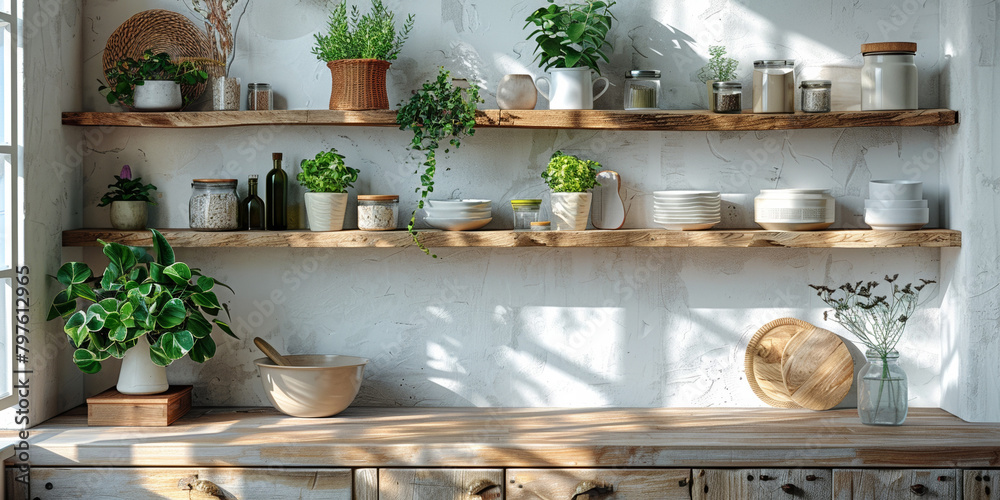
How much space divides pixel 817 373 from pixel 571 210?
99cm

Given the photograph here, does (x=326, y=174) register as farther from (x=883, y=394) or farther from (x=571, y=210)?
(x=883, y=394)

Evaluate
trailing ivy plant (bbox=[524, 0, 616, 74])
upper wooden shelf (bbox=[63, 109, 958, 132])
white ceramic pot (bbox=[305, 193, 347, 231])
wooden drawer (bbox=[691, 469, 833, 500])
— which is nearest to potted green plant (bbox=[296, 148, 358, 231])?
white ceramic pot (bbox=[305, 193, 347, 231])

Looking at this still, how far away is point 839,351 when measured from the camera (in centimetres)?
259

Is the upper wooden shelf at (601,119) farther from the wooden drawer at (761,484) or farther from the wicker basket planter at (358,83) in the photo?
the wooden drawer at (761,484)

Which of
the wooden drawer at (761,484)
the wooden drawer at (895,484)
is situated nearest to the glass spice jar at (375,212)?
the wooden drawer at (761,484)

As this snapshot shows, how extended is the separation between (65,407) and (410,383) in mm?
1158

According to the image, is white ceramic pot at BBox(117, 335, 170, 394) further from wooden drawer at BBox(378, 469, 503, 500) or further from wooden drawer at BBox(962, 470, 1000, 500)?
wooden drawer at BBox(962, 470, 1000, 500)

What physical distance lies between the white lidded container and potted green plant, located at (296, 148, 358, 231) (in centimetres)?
173

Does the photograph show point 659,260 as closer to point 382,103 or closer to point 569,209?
point 569,209

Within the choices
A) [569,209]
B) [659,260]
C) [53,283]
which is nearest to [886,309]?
[659,260]

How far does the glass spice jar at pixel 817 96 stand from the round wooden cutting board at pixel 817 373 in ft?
2.55

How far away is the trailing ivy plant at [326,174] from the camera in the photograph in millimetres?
2547

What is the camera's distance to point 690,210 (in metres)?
2.50

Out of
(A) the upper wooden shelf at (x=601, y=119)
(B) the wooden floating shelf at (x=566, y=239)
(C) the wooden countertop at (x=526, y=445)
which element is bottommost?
(C) the wooden countertop at (x=526, y=445)
